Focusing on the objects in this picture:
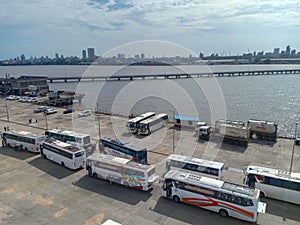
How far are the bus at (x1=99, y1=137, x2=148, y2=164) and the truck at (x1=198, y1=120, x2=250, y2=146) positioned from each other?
455 inches

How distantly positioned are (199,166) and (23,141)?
814 inches

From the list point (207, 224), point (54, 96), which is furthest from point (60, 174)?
point (54, 96)

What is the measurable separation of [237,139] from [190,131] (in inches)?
311

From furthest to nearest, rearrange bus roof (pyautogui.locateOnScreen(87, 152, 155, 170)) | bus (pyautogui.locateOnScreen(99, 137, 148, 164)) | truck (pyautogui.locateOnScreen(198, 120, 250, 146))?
truck (pyautogui.locateOnScreen(198, 120, 250, 146))
bus (pyautogui.locateOnScreen(99, 137, 148, 164))
bus roof (pyautogui.locateOnScreen(87, 152, 155, 170))

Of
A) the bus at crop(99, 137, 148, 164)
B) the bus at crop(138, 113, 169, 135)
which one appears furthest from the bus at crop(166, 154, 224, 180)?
the bus at crop(138, 113, 169, 135)

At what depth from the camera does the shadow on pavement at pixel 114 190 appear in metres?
18.5

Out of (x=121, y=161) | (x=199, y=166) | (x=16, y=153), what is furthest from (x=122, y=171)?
(x=16, y=153)

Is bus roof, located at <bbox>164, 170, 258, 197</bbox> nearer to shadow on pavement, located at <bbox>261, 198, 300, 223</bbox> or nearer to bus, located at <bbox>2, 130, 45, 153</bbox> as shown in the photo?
shadow on pavement, located at <bbox>261, 198, 300, 223</bbox>

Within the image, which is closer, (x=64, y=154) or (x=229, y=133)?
(x=64, y=154)

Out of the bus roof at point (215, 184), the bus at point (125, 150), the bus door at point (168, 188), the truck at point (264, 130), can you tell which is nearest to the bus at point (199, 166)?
the bus roof at point (215, 184)

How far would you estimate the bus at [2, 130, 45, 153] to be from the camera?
27641 millimetres

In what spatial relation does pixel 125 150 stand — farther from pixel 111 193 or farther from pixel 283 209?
pixel 283 209

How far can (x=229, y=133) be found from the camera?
3069 centimetres

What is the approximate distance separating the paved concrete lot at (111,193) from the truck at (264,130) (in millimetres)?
1395
